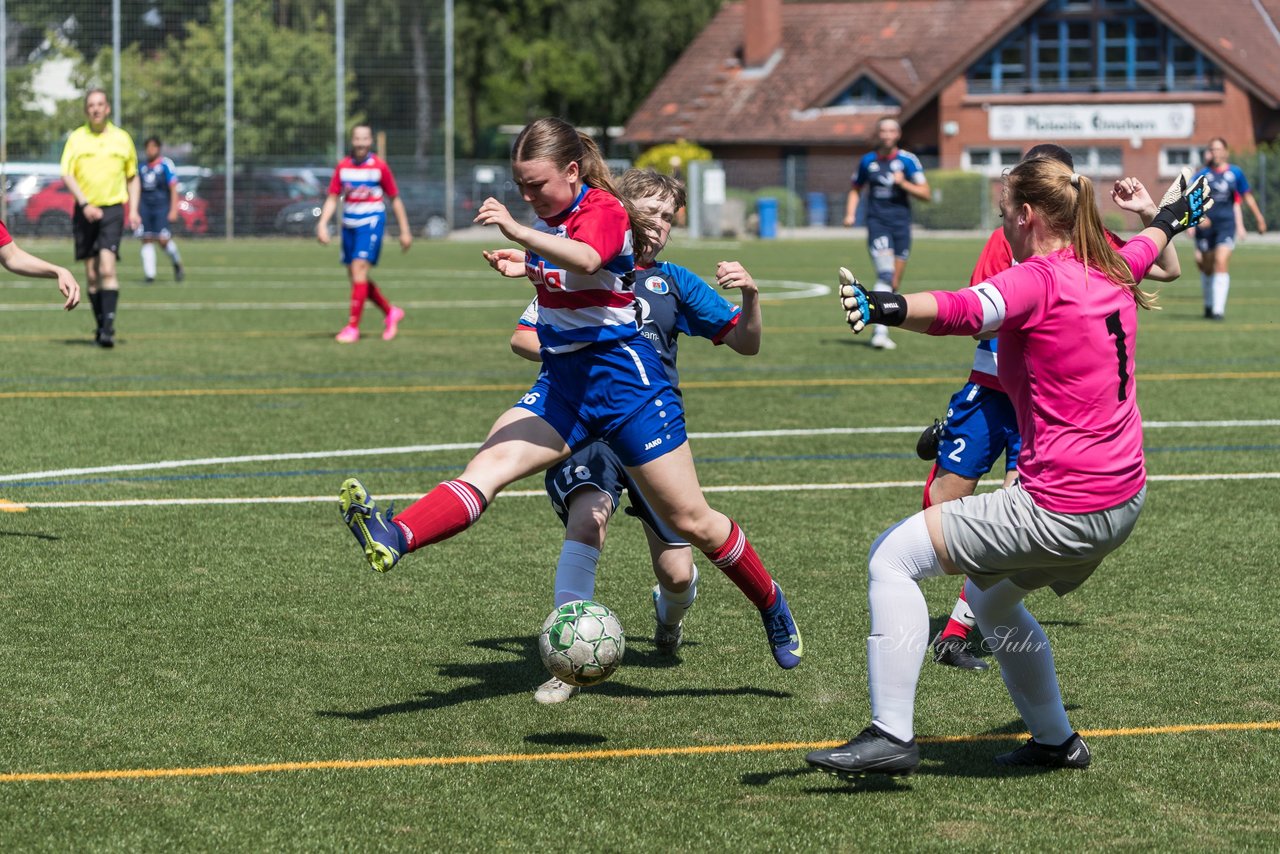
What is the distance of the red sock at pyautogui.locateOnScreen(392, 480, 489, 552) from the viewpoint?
5695mm

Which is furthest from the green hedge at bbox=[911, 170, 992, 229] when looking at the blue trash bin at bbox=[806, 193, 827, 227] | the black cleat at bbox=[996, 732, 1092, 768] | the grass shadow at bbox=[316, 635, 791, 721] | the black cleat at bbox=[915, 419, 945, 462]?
the black cleat at bbox=[996, 732, 1092, 768]

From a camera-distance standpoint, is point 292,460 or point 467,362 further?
point 467,362

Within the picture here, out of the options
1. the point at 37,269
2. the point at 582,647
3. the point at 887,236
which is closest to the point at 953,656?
the point at 582,647

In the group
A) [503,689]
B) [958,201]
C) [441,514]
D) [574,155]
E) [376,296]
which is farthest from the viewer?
[958,201]

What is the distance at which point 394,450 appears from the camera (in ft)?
38.1

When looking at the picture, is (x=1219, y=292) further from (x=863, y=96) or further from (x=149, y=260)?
Answer: (x=863, y=96)

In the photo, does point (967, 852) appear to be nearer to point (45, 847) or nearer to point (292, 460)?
point (45, 847)

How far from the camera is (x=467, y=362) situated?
17.0 m

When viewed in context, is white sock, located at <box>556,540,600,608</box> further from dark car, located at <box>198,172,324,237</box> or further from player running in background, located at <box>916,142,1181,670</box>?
dark car, located at <box>198,172,324,237</box>

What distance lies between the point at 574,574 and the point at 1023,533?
1869 mm

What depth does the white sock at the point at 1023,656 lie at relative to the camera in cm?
529

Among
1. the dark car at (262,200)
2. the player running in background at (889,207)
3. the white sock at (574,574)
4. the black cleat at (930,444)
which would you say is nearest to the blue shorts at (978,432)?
the black cleat at (930,444)

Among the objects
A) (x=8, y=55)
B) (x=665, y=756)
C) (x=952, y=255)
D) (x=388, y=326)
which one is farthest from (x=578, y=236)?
(x=8, y=55)

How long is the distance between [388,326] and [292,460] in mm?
8383
